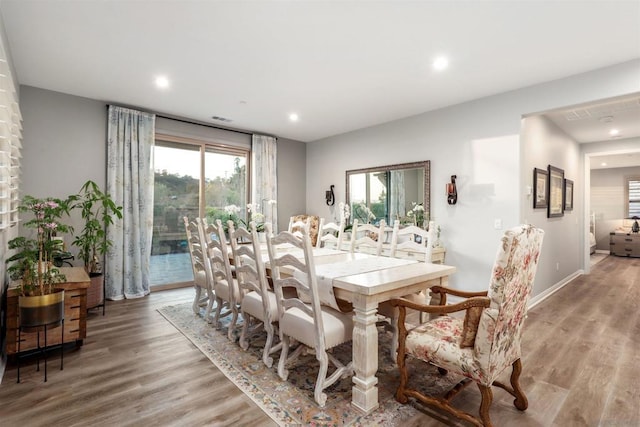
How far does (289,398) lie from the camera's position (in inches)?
80.8

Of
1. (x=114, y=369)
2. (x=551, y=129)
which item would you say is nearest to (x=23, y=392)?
(x=114, y=369)

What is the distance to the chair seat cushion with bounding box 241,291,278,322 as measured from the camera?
247 centimetres

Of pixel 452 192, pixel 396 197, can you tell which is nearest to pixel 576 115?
pixel 452 192

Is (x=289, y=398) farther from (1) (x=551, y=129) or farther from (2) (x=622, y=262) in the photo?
(2) (x=622, y=262)

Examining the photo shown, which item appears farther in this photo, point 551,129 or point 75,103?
point 551,129

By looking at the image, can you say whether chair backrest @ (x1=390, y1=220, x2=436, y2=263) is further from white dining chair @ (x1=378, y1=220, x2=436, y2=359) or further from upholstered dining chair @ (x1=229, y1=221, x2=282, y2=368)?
upholstered dining chair @ (x1=229, y1=221, x2=282, y2=368)

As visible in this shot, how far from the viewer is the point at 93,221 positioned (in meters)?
3.69

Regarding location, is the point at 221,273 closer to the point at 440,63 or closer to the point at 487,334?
the point at 487,334

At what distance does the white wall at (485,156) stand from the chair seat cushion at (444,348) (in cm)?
230

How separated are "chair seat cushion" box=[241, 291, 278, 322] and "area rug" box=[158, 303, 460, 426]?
0.36 metres

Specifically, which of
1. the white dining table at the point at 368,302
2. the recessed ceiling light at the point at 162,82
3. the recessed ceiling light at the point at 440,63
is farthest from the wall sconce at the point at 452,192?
the recessed ceiling light at the point at 162,82

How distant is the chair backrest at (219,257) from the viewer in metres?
2.88

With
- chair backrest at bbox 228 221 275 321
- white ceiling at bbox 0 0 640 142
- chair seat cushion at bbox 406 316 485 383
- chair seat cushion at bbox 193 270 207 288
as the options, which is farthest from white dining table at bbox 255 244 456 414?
white ceiling at bbox 0 0 640 142

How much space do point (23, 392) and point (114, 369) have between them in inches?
20.2
